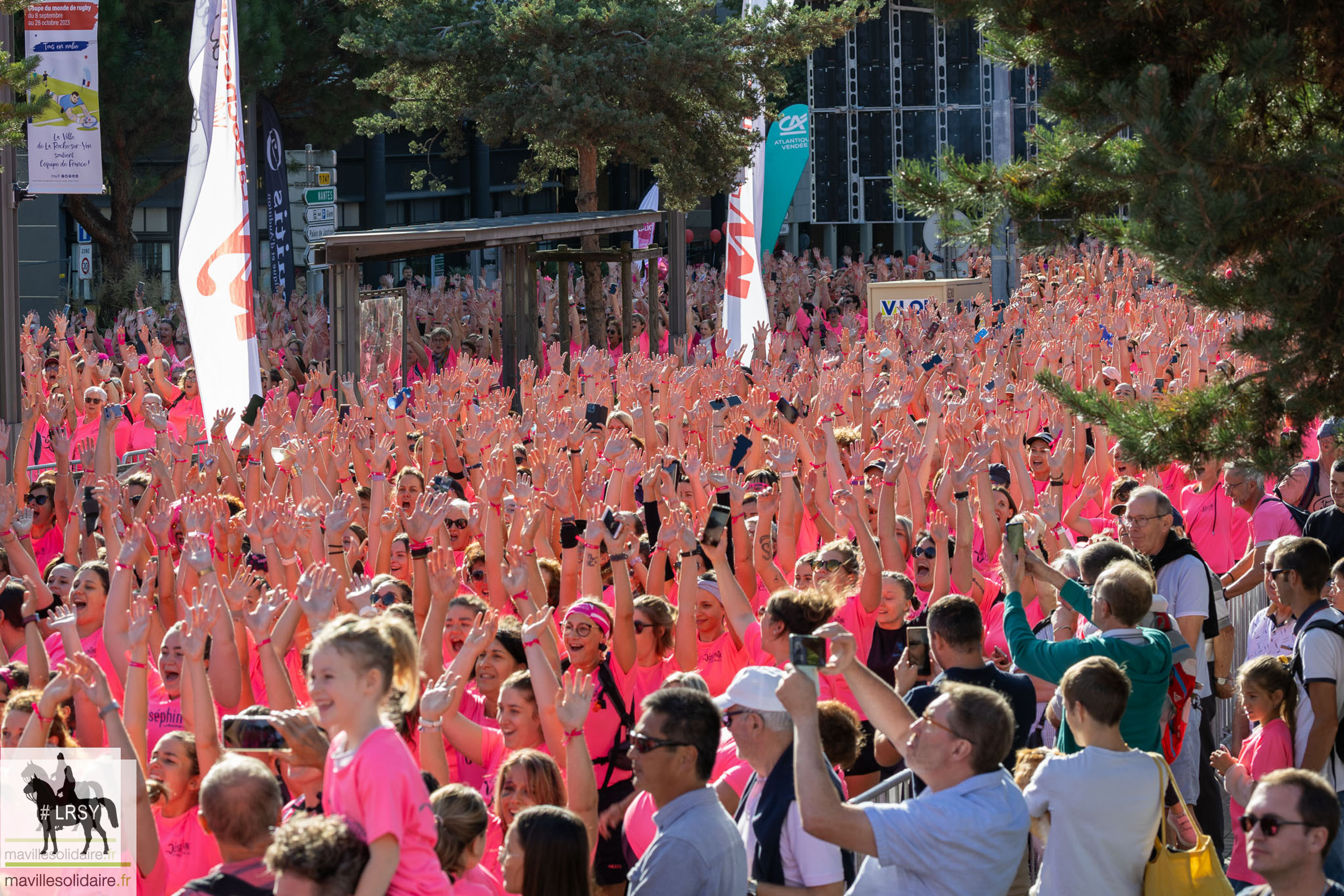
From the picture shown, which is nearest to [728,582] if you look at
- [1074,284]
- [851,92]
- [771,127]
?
[1074,284]

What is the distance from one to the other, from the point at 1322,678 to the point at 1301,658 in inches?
3.9

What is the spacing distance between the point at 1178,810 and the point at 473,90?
16411 millimetres

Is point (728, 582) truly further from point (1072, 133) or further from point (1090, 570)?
point (1072, 133)

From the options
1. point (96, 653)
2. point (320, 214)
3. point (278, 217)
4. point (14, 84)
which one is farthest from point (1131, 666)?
point (278, 217)

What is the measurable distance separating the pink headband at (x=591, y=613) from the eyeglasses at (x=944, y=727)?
176 centimetres

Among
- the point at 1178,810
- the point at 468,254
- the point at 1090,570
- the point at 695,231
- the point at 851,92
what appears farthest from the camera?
the point at 695,231

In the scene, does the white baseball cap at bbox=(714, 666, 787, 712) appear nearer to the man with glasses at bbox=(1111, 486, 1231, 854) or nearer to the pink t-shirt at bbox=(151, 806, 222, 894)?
the pink t-shirt at bbox=(151, 806, 222, 894)

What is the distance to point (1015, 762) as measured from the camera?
15.8 feet

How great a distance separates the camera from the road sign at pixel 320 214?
1688 cm

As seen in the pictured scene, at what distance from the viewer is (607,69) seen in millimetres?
18500

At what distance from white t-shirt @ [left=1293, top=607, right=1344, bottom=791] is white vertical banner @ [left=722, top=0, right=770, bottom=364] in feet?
33.0

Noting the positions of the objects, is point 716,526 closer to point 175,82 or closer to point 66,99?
point 66,99

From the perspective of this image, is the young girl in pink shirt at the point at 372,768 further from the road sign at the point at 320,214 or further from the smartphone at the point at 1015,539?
the road sign at the point at 320,214

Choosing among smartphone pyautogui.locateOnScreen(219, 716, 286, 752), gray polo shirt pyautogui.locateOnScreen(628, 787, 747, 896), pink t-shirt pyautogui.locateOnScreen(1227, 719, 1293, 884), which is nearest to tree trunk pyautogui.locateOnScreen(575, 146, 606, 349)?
pink t-shirt pyautogui.locateOnScreen(1227, 719, 1293, 884)
